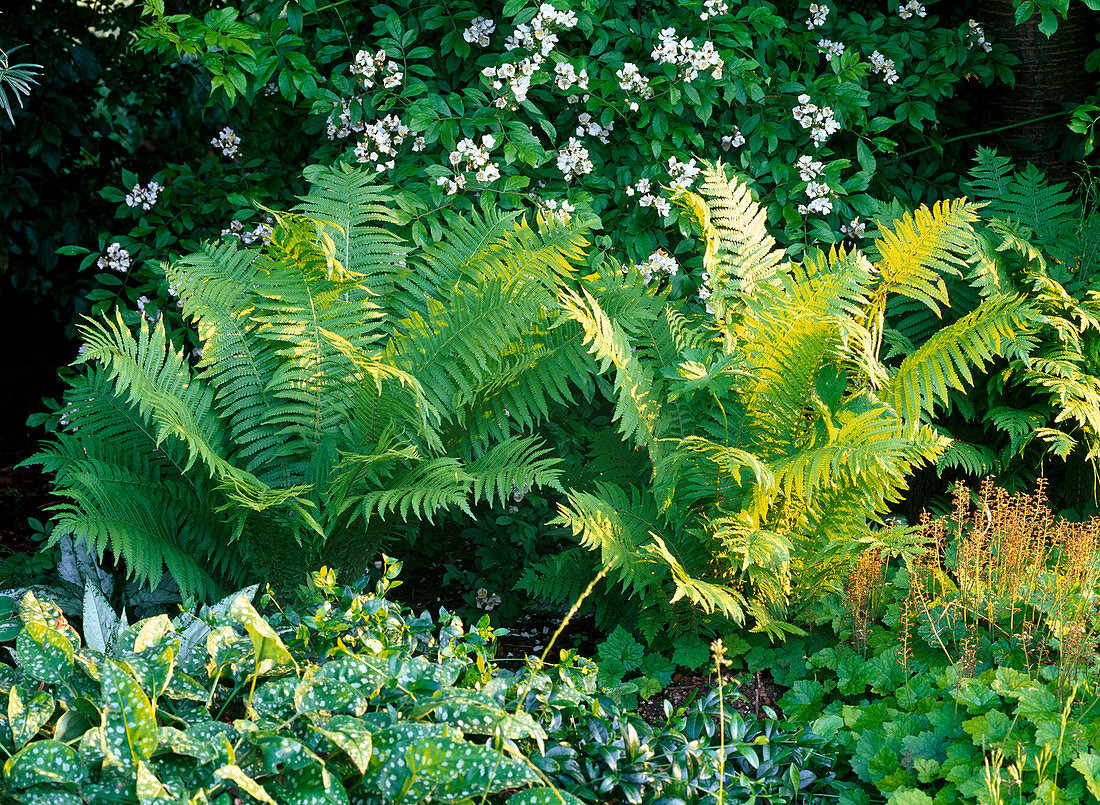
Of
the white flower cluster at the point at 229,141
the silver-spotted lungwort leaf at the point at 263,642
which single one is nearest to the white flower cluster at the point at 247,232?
the white flower cluster at the point at 229,141

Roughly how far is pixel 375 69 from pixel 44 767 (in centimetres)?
240

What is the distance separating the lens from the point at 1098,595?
102 inches

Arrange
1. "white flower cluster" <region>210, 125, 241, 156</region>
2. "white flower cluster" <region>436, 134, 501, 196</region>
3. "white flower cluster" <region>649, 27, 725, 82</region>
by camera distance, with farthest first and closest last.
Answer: "white flower cluster" <region>210, 125, 241, 156</region> < "white flower cluster" <region>649, 27, 725, 82</region> < "white flower cluster" <region>436, 134, 501, 196</region>

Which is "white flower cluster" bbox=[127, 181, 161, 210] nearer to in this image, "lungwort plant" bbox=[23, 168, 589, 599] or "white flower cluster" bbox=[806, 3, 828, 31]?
"lungwort plant" bbox=[23, 168, 589, 599]

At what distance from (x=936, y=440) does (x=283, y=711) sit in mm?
1690

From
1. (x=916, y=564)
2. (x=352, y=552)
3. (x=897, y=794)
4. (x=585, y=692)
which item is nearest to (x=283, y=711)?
(x=585, y=692)

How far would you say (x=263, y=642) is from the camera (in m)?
1.71

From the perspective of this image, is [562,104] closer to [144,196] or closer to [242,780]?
[144,196]

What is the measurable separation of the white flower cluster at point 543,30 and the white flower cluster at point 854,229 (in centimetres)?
122

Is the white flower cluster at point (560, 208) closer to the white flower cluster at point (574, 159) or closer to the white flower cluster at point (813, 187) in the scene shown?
the white flower cluster at point (574, 159)

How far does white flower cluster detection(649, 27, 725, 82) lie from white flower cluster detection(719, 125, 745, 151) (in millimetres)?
268

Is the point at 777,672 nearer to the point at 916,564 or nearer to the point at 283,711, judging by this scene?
the point at 916,564

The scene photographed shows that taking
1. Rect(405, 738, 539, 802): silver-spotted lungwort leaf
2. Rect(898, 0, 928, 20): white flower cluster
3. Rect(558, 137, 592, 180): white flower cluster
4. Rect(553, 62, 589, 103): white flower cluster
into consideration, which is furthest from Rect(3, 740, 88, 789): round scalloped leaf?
Rect(898, 0, 928, 20): white flower cluster

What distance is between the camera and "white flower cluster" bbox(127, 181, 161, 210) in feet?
11.4
